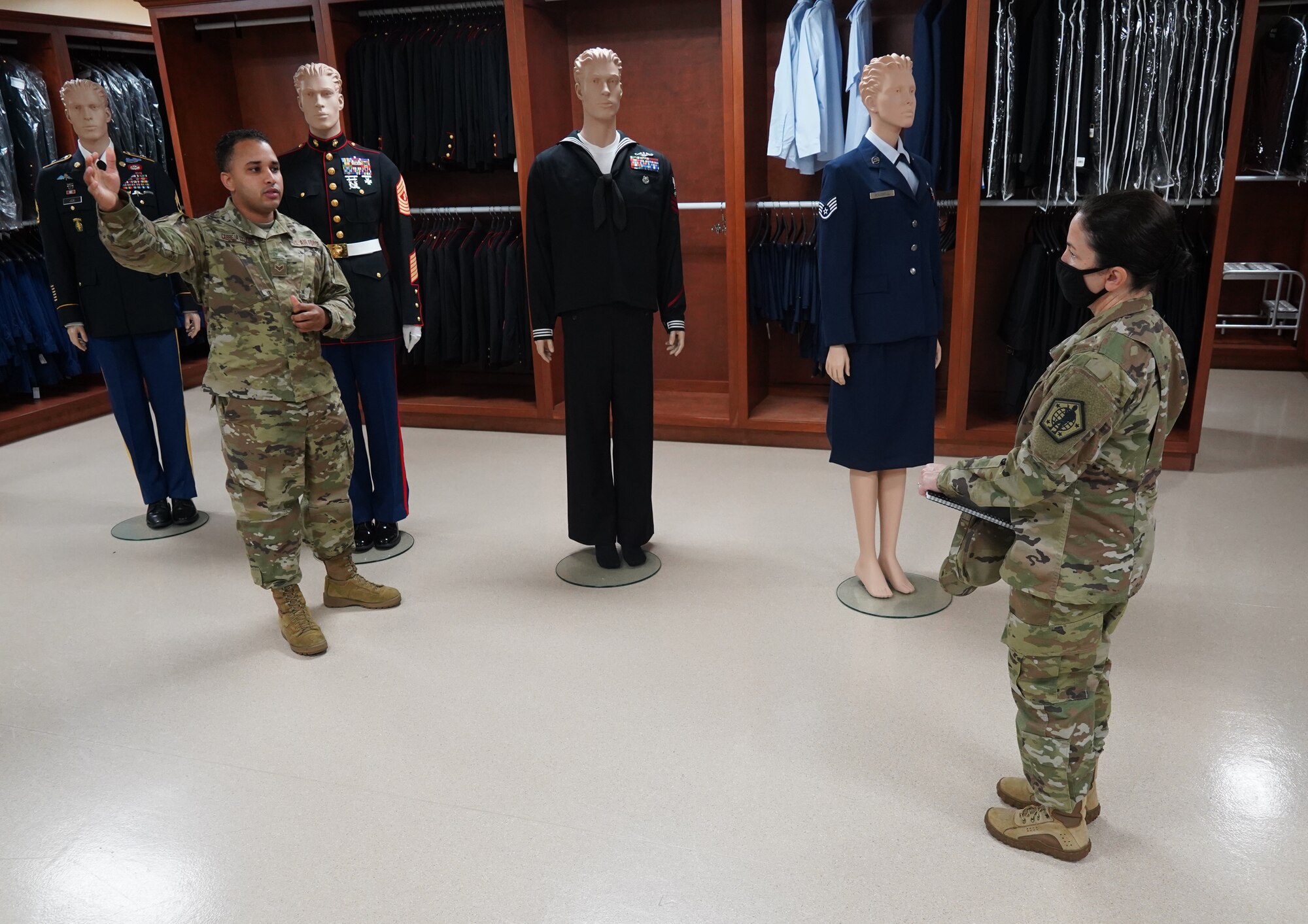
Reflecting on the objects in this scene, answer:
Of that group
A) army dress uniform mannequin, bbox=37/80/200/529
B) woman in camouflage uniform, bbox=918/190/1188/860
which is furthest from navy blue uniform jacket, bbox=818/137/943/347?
army dress uniform mannequin, bbox=37/80/200/529

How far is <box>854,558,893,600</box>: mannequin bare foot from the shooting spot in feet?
11.1

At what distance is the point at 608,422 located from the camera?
3.60 meters

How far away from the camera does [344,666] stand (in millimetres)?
3096

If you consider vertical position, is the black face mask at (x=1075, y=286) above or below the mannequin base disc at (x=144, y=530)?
above

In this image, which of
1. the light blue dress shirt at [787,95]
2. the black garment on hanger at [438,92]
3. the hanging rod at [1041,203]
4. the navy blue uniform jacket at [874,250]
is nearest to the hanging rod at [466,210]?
the black garment on hanger at [438,92]

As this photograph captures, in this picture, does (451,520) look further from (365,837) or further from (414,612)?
(365,837)

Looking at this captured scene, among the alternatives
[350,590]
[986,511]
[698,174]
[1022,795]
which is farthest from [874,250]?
[698,174]

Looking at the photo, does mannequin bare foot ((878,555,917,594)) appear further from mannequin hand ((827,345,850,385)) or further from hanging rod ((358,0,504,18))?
hanging rod ((358,0,504,18))

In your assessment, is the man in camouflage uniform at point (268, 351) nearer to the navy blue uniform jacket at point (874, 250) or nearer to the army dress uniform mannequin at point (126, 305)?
the army dress uniform mannequin at point (126, 305)

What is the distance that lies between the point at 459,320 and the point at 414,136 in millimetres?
1076

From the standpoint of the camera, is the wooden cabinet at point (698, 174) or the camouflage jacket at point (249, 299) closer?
the camouflage jacket at point (249, 299)

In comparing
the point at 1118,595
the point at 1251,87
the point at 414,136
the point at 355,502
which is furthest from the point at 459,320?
the point at 1251,87

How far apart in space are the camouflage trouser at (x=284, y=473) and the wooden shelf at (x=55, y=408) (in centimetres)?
295

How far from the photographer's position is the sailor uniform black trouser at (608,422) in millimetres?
3488
